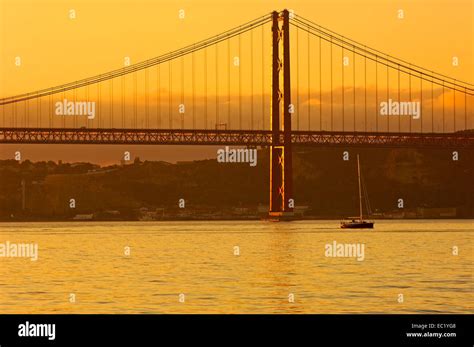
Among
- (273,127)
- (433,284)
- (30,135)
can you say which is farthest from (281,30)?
(433,284)

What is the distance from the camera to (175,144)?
10788 centimetres

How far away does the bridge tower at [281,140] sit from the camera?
356 feet

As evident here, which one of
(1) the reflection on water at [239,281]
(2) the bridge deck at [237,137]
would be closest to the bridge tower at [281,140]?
(2) the bridge deck at [237,137]

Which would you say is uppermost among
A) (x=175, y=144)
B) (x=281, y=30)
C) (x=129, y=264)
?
(x=281, y=30)

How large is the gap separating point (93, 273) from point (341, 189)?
14179cm

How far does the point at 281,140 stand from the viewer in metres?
111

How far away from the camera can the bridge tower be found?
108375mm
